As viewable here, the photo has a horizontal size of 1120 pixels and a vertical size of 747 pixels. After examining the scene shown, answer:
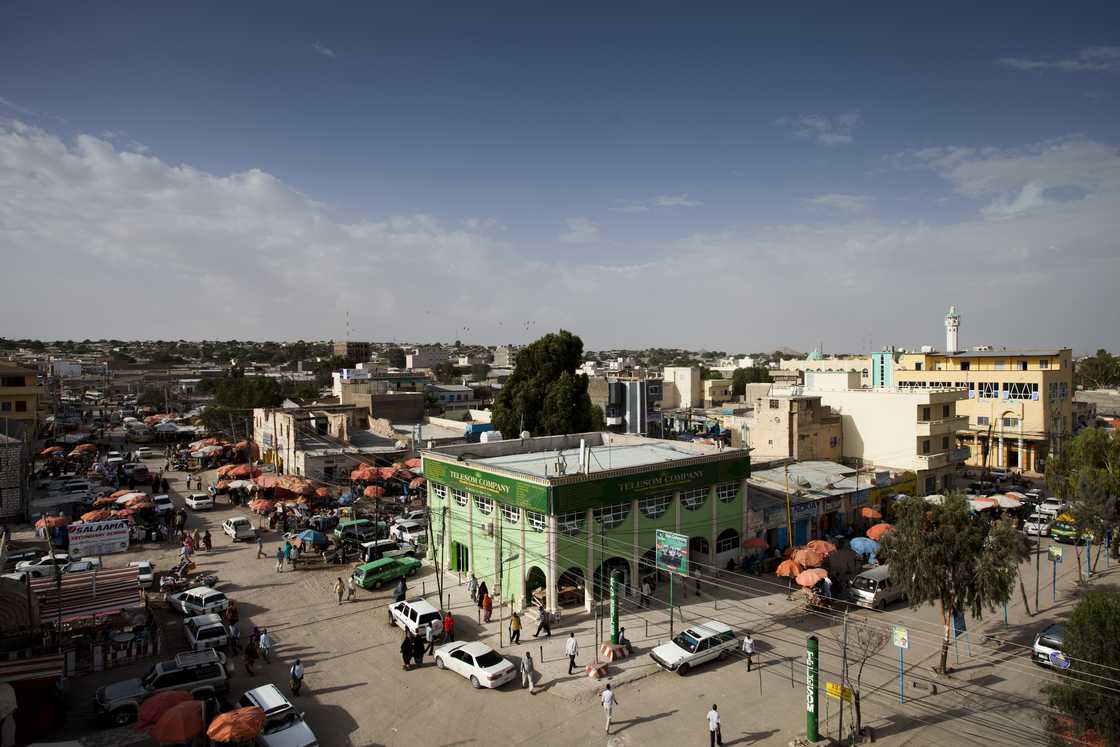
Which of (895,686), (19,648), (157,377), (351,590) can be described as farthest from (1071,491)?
(157,377)

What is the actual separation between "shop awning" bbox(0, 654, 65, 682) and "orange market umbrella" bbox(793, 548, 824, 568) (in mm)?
20313

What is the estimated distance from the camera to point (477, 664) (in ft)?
54.1

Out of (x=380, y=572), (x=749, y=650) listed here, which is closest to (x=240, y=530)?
(x=380, y=572)

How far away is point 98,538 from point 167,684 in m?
9.28

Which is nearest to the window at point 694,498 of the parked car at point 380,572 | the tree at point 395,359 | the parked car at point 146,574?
the parked car at point 380,572

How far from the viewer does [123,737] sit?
46.2ft

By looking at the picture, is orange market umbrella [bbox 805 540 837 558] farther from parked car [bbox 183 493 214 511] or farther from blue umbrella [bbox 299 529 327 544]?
parked car [bbox 183 493 214 511]

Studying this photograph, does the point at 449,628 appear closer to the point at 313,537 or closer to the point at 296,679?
the point at 296,679

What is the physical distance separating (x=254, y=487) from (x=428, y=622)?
21.8 meters

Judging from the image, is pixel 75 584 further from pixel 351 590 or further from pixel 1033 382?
pixel 1033 382

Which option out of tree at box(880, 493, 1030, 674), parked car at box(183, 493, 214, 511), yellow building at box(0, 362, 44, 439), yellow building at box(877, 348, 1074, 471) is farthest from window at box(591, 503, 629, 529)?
yellow building at box(0, 362, 44, 439)

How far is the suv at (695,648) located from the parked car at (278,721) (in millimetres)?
8636

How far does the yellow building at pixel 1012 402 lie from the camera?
47.5 m

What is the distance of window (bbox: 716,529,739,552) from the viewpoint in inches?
981
